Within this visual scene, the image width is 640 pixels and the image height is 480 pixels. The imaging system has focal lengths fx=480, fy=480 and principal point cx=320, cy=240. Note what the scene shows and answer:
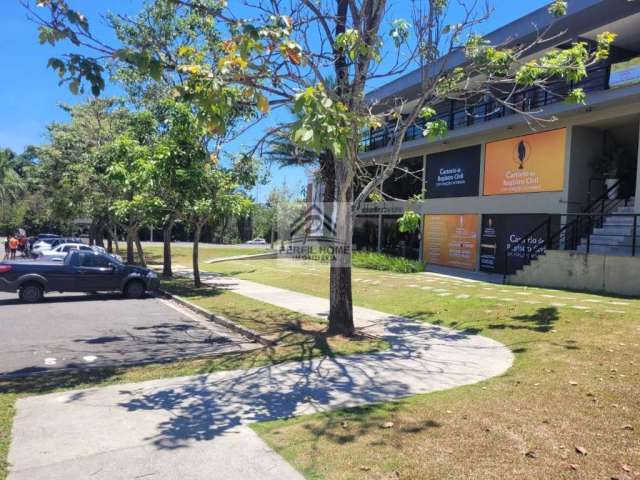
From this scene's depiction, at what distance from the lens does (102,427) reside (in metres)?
4.72

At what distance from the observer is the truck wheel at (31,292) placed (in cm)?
1273

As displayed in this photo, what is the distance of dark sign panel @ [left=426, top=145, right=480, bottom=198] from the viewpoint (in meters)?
20.4

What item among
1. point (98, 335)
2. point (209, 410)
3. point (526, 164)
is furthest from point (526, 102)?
point (209, 410)

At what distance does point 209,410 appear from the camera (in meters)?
5.20

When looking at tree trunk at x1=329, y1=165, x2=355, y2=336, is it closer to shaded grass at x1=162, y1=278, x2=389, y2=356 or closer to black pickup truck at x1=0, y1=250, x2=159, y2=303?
shaded grass at x1=162, y1=278, x2=389, y2=356

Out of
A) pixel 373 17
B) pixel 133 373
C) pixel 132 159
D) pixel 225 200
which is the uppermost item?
pixel 373 17

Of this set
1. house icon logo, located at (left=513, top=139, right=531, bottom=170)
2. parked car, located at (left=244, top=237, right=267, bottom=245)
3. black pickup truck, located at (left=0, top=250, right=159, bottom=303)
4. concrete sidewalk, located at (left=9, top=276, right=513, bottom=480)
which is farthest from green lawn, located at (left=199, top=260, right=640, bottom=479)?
parked car, located at (left=244, top=237, right=267, bottom=245)

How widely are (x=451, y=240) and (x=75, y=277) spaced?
1496 cm

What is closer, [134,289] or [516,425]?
[516,425]

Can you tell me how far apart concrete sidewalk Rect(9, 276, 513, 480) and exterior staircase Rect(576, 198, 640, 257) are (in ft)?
24.5

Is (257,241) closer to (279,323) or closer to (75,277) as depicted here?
(75,277)

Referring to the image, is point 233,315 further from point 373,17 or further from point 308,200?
point 308,200

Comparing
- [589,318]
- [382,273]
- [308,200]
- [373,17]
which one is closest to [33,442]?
[373,17]

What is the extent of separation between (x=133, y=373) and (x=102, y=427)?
2001 mm
